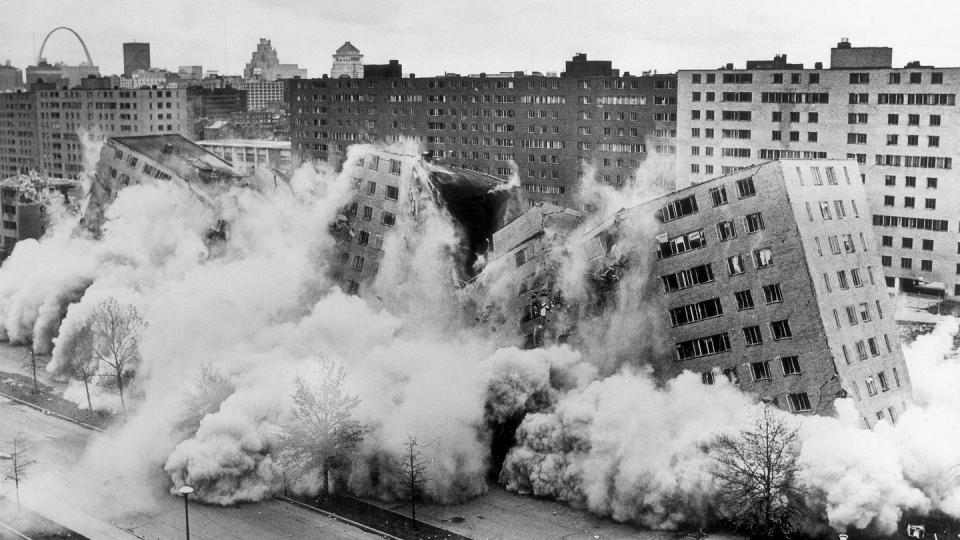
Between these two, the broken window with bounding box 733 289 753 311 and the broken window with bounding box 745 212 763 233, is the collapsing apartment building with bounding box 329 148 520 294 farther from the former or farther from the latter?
the broken window with bounding box 745 212 763 233

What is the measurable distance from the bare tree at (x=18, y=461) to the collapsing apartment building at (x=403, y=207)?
21.0 meters

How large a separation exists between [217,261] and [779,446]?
42419 mm

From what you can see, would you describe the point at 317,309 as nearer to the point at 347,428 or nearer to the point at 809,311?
the point at 347,428

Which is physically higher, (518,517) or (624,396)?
(624,396)

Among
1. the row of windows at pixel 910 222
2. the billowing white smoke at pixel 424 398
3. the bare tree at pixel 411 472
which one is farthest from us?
the row of windows at pixel 910 222

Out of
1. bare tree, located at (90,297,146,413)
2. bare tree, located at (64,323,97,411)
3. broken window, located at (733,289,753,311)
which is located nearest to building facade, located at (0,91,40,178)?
bare tree, located at (64,323,97,411)

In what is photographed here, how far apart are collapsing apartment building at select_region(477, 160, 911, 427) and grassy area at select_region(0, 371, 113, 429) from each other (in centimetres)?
2998

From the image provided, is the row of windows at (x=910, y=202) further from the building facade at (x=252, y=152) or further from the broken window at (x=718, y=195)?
the building facade at (x=252, y=152)

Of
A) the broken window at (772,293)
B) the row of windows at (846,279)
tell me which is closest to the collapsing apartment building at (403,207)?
the broken window at (772,293)

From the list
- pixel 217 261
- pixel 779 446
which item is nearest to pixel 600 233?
pixel 779 446

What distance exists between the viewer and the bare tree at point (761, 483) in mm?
42125

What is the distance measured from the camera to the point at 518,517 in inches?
1816

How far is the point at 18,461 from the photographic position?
52469 millimetres

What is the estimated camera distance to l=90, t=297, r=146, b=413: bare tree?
61719 mm
